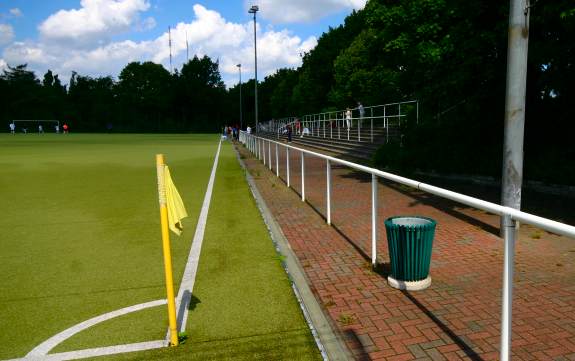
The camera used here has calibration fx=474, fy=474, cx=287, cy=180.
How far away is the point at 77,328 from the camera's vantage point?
164 inches

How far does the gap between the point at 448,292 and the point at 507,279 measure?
201 cm

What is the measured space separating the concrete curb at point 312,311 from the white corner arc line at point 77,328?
4.65 ft

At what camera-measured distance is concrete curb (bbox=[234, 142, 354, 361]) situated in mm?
3654

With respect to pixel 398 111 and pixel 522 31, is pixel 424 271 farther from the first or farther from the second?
pixel 398 111

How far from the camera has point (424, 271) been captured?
478 centimetres

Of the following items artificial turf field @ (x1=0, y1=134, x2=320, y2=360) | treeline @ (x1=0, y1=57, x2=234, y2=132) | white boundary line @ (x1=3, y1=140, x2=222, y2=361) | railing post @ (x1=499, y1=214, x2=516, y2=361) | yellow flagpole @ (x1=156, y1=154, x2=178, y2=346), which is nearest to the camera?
railing post @ (x1=499, y1=214, x2=516, y2=361)

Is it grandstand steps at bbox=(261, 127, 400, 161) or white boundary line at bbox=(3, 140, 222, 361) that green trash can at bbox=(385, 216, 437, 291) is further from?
grandstand steps at bbox=(261, 127, 400, 161)

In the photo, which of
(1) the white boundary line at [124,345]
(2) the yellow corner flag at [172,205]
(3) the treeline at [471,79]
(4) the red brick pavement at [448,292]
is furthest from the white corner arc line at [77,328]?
(3) the treeline at [471,79]

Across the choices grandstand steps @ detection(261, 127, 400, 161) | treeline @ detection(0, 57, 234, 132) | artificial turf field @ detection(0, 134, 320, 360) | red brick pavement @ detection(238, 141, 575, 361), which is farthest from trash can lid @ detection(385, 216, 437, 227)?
treeline @ detection(0, 57, 234, 132)

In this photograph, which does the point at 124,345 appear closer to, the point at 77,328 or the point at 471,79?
the point at 77,328

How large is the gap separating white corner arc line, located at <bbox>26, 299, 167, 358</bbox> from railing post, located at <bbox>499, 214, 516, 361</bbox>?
123 inches

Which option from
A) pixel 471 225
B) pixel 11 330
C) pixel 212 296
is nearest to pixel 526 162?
pixel 471 225

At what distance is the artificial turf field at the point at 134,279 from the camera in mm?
3914

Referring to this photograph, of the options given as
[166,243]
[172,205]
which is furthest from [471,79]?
[166,243]
